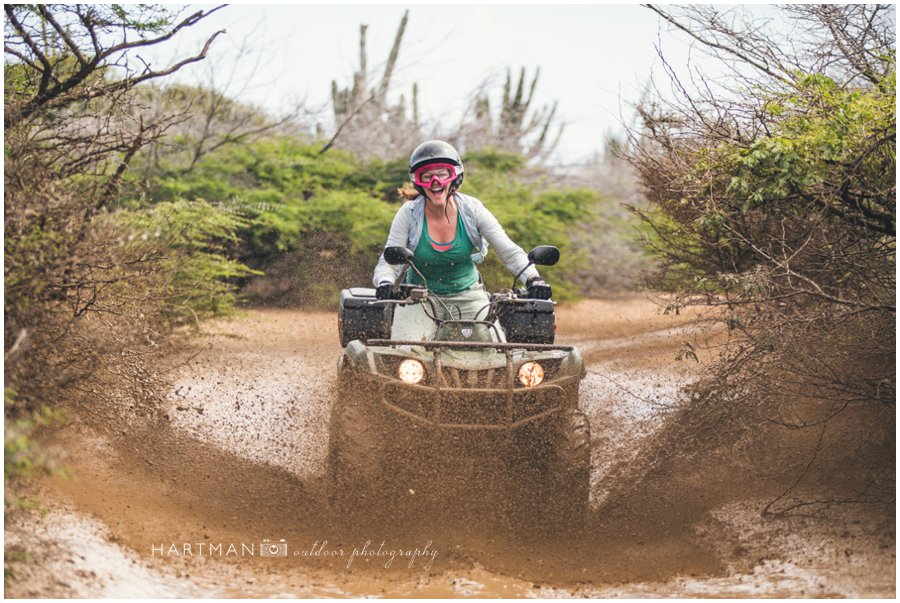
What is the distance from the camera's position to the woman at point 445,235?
24.1 feet

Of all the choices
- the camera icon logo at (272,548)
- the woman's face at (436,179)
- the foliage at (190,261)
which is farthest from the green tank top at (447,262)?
the foliage at (190,261)

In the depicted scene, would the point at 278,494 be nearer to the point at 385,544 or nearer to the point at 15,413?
the point at 385,544

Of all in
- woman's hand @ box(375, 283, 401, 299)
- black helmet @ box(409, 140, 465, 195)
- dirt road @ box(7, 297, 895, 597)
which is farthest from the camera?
black helmet @ box(409, 140, 465, 195)

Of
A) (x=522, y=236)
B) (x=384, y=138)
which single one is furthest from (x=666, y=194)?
(x=384, y=138)

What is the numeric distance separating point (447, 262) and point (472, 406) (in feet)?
5.55

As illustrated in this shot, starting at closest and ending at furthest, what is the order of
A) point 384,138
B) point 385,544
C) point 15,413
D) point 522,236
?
point 15,413
point 385,544
point 522,236
point 384,138

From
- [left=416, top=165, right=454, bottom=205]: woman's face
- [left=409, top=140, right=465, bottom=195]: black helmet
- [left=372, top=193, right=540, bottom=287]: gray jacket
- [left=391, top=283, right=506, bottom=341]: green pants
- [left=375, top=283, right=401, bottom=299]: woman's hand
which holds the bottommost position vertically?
[left=391, top=283, right=506, bottom=341]: green pants

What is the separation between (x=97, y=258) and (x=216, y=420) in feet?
11.8

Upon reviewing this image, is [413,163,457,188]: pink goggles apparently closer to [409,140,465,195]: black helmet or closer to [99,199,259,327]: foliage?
[409,140,465,195]: black helmet

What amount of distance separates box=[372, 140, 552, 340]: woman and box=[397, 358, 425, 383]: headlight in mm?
946

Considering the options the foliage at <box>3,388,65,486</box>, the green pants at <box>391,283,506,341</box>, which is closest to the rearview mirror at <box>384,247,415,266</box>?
the green pants at <box>391,283,506,341</box>

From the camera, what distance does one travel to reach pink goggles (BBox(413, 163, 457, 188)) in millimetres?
7340

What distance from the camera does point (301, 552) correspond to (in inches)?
253

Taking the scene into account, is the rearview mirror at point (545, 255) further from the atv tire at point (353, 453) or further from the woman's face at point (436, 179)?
the atv tire at point (353, 453)
